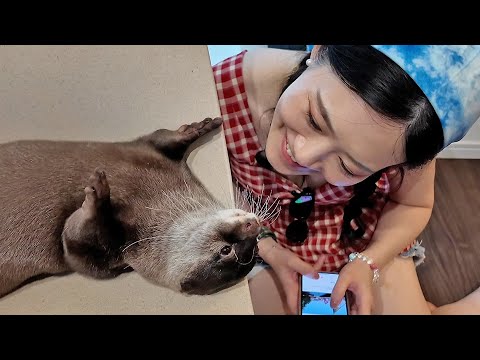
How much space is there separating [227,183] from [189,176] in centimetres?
6

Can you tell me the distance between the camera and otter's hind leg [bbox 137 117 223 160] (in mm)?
736

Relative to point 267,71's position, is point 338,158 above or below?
below

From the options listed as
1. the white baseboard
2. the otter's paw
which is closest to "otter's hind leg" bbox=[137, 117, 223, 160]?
the otter's paw

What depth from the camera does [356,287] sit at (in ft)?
2.99

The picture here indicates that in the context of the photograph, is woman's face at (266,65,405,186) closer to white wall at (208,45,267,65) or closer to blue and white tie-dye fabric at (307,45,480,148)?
blue and white tie-dye fabric at (307,45,480,148)

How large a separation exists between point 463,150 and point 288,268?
0.62m

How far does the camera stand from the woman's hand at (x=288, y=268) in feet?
3.06

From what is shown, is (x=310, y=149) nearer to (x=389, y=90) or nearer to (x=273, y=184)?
(x=389, y=90)

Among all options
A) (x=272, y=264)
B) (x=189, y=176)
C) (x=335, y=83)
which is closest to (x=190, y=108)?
(x=189, y=176)

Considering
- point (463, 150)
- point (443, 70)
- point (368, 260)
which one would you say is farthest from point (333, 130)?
point (463, 150)

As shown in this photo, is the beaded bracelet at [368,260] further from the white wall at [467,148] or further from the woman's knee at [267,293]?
the white wall at [467,148]

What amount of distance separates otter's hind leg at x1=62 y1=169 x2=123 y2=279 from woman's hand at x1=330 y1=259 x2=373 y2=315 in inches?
17.0
